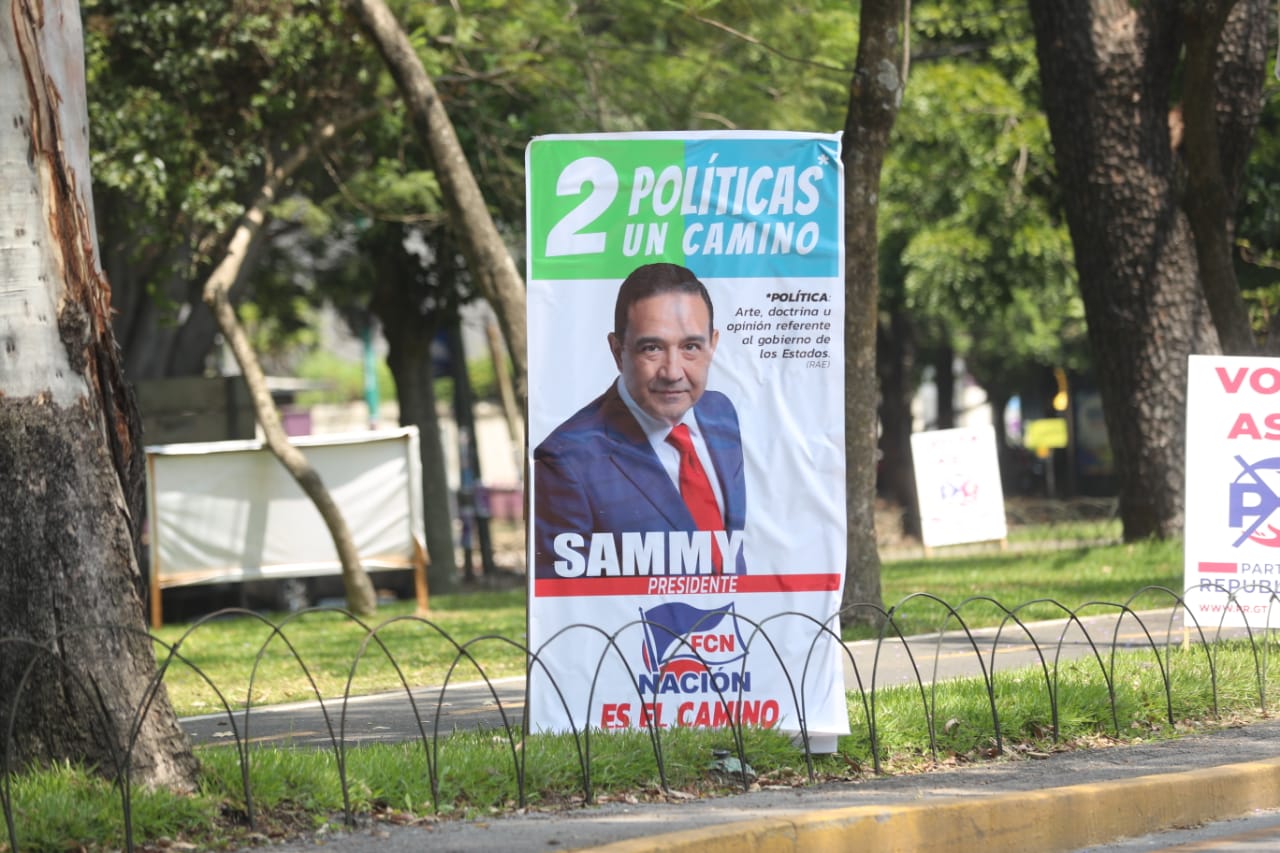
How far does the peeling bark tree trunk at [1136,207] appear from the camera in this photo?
53.7ft

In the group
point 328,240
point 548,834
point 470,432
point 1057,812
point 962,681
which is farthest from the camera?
point 470,432

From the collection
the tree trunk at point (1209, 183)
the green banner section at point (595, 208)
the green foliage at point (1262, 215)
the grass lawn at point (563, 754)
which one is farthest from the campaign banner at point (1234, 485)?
the green foliage at point (1262, 215)

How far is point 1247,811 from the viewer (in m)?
6.62

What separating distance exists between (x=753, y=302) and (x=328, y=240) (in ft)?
66.6

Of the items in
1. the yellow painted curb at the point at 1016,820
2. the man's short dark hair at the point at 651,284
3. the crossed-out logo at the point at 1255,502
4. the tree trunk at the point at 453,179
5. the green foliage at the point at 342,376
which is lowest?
the yellow painted curb at the point at 1016,820

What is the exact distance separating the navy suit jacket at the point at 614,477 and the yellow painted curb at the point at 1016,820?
4.33 ft

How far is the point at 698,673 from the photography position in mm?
6605

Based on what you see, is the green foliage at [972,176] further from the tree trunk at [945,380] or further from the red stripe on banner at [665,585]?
the red stripe on banner at [665,585]

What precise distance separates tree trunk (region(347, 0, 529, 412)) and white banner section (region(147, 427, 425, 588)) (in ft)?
14.6

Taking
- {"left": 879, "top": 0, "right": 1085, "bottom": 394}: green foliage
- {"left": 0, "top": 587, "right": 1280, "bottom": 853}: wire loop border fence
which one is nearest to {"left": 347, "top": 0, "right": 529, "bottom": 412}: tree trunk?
{"left": 0, "top": 587, "right": 1280, "bottom": 853}: wire loop border fence

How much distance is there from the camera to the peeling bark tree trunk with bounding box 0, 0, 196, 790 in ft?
18.5

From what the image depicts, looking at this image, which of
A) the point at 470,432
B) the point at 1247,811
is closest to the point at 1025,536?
the point at 470,432

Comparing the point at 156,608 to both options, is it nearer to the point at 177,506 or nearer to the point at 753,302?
the point at 177,506

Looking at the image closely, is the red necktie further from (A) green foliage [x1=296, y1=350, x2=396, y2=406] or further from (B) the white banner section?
(A) green foliage [x1=296, y1=350, x2=396, y2=406]
